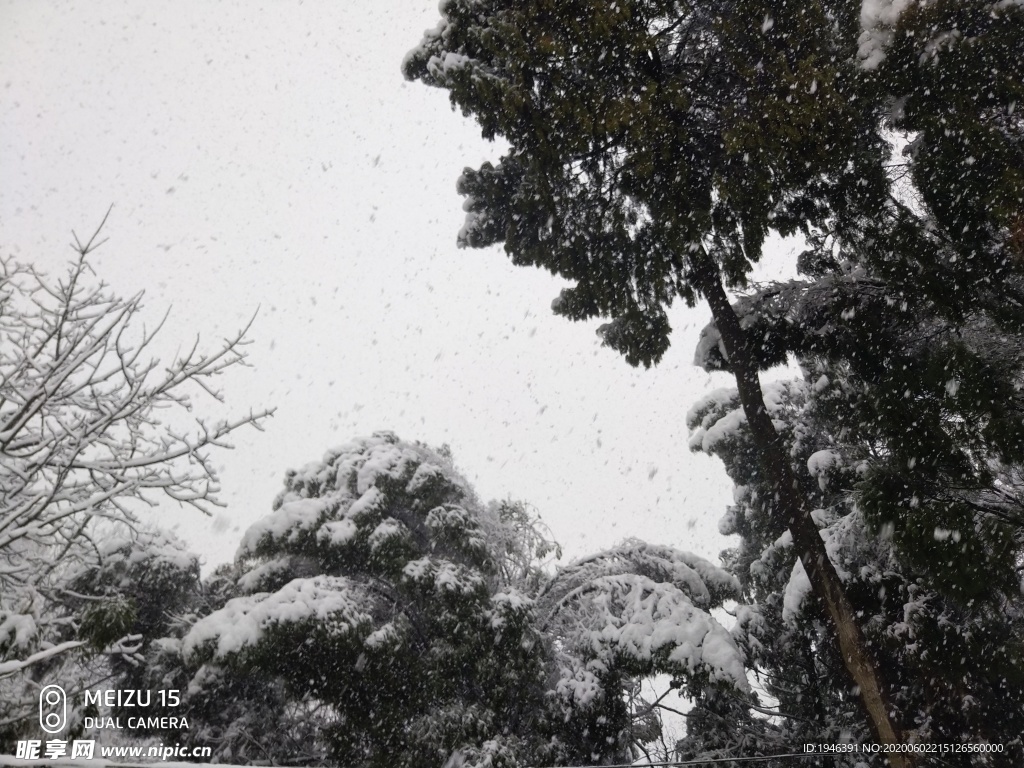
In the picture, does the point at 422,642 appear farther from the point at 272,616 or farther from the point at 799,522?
the point at 799,522

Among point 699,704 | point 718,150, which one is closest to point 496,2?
point 718,150

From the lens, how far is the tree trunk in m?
4.71

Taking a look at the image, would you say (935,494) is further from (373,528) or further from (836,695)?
(836,695)

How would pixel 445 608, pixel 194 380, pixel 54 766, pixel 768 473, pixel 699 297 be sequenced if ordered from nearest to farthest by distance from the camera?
pixel 54 766 → pixel 194 380 → pixel 768 473 → pixel 699 297 → pixel 445 608

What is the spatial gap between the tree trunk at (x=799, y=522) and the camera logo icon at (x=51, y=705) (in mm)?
5621

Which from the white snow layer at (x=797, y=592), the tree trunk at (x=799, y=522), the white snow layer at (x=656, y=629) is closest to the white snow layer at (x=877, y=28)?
the tree trunk at (x=799, y=522)

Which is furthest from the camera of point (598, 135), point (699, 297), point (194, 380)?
point (699, 297)

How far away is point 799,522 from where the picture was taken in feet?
17.7

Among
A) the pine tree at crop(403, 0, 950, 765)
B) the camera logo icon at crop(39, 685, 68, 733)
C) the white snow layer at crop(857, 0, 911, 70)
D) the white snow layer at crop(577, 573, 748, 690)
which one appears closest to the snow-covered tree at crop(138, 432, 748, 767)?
the white snow layer at crop(577, 573, 748, 690)

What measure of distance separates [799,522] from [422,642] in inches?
208

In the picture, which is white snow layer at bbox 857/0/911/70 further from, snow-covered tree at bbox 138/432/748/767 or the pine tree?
snow-covered tree at bbox 138/432/748/767

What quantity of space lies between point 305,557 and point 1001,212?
344 inches

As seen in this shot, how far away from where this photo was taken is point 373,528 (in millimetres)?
8523

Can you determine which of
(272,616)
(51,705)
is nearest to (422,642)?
(272,616)
